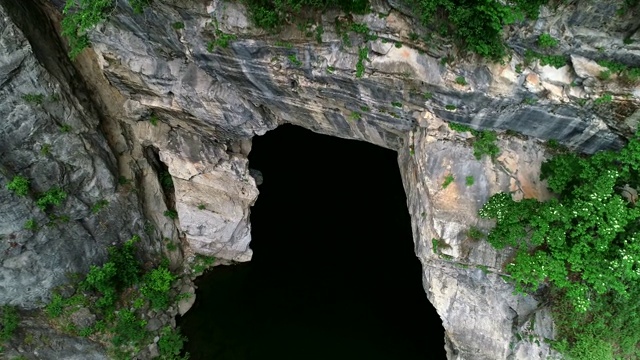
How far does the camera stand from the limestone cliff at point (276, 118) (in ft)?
22.0

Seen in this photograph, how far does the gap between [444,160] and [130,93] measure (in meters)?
7.31

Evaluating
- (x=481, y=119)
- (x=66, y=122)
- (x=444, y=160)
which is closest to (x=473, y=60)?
(x=481, y=119)

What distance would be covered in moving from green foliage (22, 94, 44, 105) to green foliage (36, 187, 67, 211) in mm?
1970

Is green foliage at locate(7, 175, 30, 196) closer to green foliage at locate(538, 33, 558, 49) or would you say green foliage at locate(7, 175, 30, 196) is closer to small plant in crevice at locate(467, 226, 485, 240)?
small plant in crevice at locate(467, 226, 485, 240)

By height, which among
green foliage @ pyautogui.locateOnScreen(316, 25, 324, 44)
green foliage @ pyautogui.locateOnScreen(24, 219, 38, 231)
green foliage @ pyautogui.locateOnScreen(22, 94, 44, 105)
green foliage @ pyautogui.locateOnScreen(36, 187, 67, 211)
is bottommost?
green foliage @ pyautogui.locateOnScreen(24, 219, 38, 231)

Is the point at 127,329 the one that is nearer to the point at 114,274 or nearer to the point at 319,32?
the point at 114,274

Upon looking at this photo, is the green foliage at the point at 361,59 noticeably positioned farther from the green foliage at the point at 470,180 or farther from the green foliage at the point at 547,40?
the green foliage at the point at 470,180

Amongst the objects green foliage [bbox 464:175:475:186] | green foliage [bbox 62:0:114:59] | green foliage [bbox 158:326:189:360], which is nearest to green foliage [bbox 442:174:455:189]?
green foliage [bbox 464:175:475:186]

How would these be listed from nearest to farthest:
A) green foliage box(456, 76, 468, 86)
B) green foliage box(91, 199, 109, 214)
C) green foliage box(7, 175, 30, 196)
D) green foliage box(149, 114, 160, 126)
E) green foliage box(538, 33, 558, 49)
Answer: green foliage box(538, 33, 558, 49), green foliage box(456, 76, 468, 86), green foliage box(7, 175, 30, 196), green foliage box(91, 199, 109, 214), green foliage box(149, 114, 160, 126)

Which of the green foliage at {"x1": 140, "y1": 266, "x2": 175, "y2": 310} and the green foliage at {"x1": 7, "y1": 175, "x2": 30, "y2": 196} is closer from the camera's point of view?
the green foliage at {"x1": 7, "y1": 175, "x2": 30, "y2": 196}

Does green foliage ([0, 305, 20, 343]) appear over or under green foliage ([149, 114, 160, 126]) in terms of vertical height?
under

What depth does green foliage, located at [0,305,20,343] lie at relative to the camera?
32.5 feet

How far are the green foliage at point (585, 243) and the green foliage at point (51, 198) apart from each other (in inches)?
355

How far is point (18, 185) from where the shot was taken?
892cm
